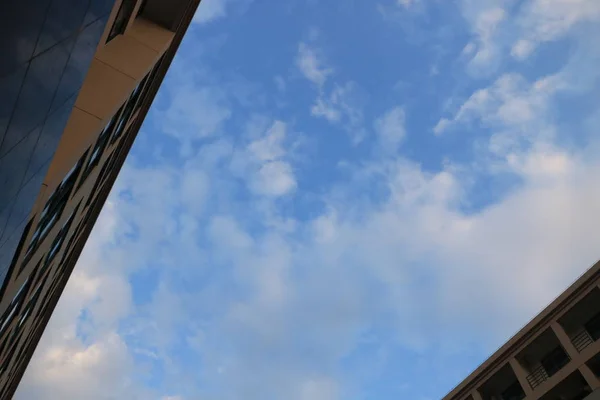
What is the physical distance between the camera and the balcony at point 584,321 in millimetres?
25166

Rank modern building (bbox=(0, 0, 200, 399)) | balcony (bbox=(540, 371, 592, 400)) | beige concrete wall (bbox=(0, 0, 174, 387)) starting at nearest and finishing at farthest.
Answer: modern building (bbox=(0, 0, 200, 399))
beige concrete wall (bbox=(0, 0, 174, 387))
balcony (bbox=(540, 371, 592, 400))

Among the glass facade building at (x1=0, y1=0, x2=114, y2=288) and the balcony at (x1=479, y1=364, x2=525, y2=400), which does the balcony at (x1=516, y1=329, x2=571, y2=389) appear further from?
the glass facade building at (x1=0, y1=0, x2=114, y2=288)

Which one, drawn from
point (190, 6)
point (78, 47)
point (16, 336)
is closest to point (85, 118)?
point (78, 47)

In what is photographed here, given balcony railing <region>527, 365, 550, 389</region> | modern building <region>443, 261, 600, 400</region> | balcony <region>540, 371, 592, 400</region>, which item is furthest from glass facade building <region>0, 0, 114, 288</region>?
balcony railing <region>527, 365, 550, 389</region>

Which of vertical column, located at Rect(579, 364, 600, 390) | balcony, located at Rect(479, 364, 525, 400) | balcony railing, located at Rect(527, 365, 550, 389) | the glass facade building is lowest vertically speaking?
the glass facade building

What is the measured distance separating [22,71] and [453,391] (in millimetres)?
33011

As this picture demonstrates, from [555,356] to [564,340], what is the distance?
6.88 ft

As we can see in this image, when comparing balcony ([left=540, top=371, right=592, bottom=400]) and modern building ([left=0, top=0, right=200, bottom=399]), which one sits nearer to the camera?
modern building ([left=0, top=0, right=200, bottom=399])

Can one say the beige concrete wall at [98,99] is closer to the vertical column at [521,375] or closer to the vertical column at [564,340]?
the vertical column at [564,340]

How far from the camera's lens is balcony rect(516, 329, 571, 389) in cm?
2655

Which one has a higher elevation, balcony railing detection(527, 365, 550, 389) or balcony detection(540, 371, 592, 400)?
balcony railing detection(527, 365, 550, 389)

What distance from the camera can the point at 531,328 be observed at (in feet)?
91.2

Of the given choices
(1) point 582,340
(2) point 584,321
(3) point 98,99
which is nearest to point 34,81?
(3) point 98,99

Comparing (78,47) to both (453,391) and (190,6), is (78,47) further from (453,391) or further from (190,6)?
(453,391)
